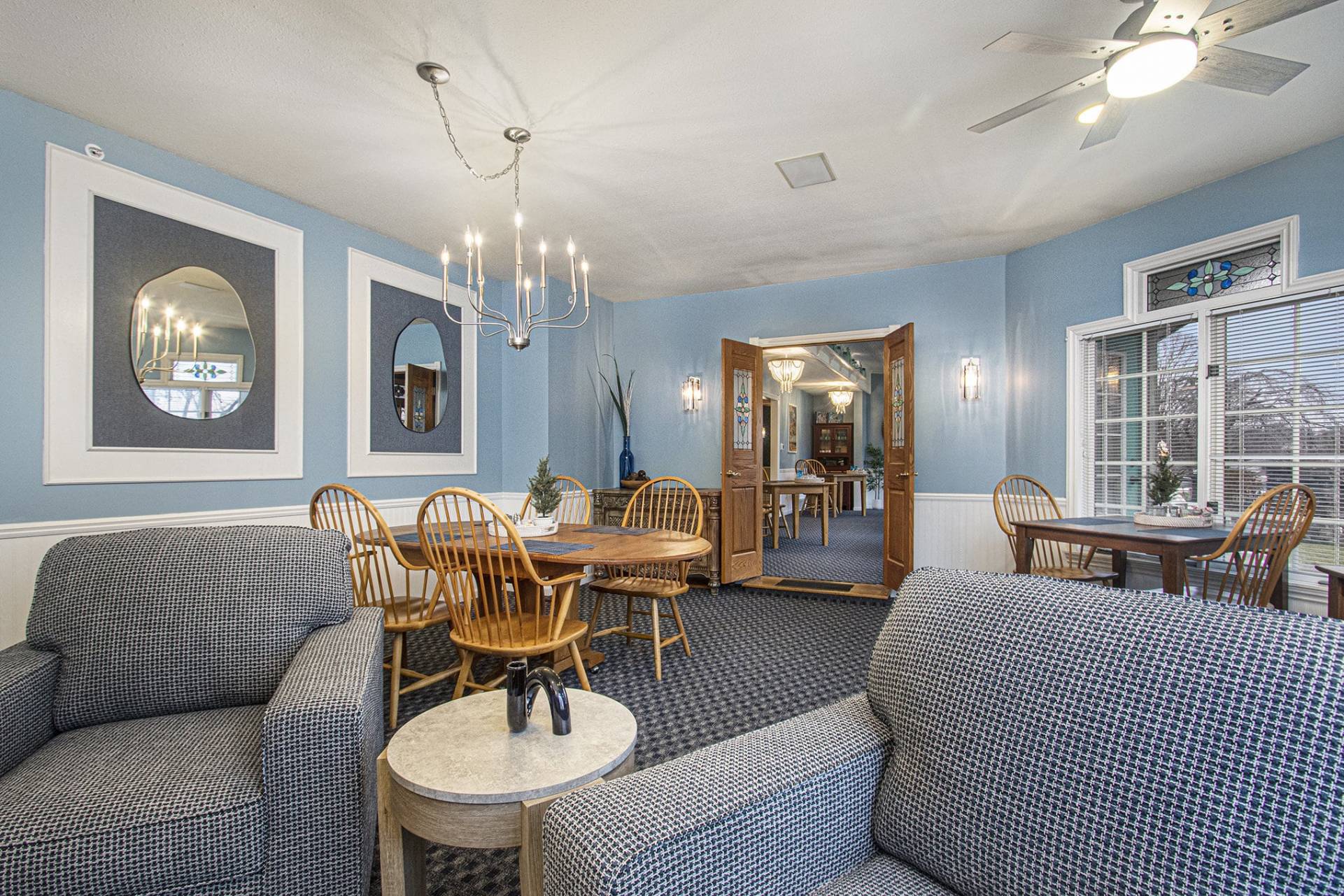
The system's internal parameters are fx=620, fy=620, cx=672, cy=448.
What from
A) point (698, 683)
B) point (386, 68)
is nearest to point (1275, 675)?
point (698, 683)

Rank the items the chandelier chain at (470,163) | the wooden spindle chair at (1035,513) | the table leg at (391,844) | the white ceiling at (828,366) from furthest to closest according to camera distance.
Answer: the white ceiling at (828,366)
the wooden spindle chair at (1035,513)
the chandelier chain at (470,163)
the table leg at (391,844)

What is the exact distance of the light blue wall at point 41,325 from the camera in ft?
8.52

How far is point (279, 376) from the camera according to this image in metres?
3.56

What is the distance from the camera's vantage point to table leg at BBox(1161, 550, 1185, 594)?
2764 millimetres

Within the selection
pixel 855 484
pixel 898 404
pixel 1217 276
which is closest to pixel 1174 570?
pixel 1217 276

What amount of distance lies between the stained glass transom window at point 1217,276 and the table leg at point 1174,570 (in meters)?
1.73

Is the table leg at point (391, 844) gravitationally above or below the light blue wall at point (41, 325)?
below

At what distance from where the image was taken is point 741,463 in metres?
5.36

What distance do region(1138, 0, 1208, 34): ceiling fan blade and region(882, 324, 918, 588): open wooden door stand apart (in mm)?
2807

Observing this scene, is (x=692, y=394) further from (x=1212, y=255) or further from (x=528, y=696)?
(x=528, y=696)

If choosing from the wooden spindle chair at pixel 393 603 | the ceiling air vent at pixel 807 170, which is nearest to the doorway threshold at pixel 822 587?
the wooden spindle chair at pixel 393 603

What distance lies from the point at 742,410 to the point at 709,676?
282 centimetres

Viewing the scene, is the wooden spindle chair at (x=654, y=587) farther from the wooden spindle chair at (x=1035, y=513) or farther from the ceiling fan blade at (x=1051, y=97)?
the ceiling fan blade at (x=1051, y=97)

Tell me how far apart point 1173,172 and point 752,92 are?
2.53 meters
